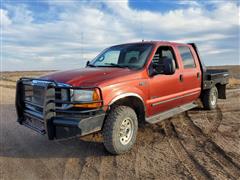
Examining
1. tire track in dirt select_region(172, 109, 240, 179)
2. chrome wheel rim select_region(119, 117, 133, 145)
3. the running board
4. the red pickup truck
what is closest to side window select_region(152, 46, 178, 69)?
the red pickup truck

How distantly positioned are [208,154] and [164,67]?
1778 mm

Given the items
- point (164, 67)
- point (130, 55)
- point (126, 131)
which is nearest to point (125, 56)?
point (130, 55)

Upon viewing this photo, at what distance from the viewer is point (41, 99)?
4.51m

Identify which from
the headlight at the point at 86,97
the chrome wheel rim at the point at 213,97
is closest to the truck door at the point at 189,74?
the chrome wheel rim at the point at 213,97

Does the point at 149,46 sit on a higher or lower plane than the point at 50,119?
higher

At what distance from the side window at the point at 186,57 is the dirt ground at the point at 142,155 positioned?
4.72ft

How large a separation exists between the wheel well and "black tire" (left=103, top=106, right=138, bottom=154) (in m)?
0.18

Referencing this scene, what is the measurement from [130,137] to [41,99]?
1.68m

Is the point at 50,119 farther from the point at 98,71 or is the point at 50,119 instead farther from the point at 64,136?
the point at 98,71

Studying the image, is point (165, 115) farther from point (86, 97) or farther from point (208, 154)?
point (86, 97)

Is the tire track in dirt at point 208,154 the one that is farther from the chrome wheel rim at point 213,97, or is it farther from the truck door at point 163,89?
the chrome wheel rim at point 213,97

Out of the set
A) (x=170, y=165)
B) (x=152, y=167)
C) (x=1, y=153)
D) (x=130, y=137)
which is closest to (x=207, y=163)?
(x=170, y=165)

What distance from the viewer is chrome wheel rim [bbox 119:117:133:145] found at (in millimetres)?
4633

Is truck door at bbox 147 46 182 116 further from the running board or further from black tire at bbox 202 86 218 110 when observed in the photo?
black tire at bbox 202 86 218 110
